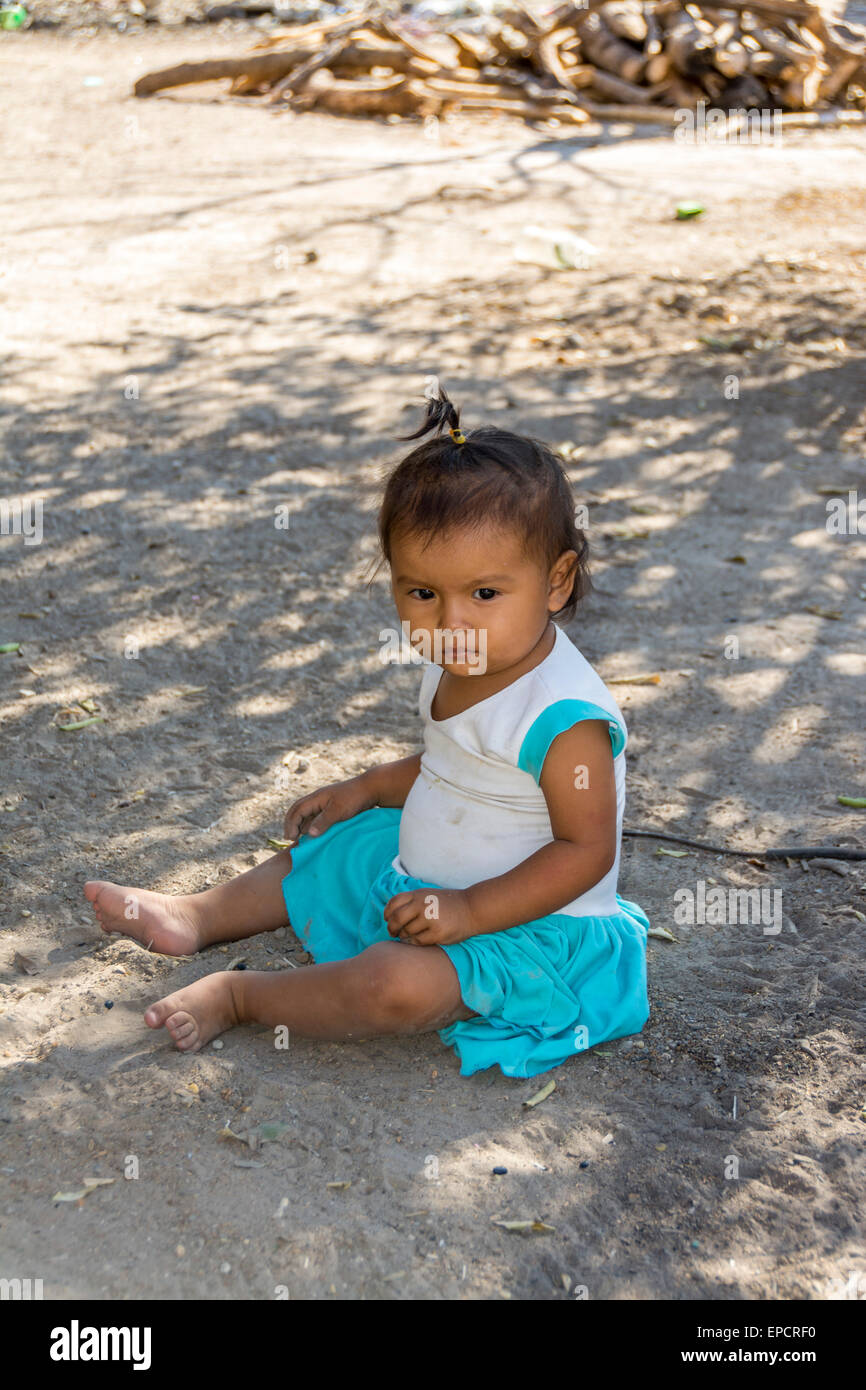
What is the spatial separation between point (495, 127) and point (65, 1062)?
1111 cm

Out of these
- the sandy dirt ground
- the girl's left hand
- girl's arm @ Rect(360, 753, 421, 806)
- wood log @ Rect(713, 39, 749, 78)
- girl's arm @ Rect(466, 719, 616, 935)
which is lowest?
the sandy dirt ground

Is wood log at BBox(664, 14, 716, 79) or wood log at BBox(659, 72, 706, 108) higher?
wood log at BBox(664, 14, 716, 79)

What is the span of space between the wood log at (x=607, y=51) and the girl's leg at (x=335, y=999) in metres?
12.1

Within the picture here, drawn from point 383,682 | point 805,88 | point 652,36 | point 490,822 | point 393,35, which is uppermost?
point 652,36

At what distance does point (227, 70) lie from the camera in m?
12.6

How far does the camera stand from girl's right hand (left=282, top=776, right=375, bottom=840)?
9.53 feet

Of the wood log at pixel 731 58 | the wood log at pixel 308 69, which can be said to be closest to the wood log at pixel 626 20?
the wood log at pixel 731 58

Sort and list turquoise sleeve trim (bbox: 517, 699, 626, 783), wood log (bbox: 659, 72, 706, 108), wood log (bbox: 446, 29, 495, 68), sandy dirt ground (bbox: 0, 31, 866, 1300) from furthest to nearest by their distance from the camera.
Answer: wood log (bbox: 446, 29, 495, 68), wood log (bbox: 659, 72, 706, 108), turquoise sleeve trim (bbox: 517, 699, 626, 783), sandy dirt ground (bbox: 0, 31, 866, 1300)

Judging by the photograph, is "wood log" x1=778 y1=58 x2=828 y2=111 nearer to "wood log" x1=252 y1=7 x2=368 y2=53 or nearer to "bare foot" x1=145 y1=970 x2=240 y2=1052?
"wood log" x1=252 y1=7 x2=368 y2=53

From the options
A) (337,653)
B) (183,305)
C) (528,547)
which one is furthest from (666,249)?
(528,547)

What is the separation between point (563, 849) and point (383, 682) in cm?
177

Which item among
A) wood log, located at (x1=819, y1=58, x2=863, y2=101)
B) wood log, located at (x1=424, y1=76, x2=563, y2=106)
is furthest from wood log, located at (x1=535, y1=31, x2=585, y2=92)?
wood log, located at (x1=819, y1=58, x2=863, y2=101)

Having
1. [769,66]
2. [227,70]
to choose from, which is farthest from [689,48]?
[227,70]

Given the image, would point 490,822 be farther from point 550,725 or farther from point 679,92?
point 679,92
